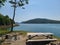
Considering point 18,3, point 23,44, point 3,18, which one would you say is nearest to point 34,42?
point 23,44

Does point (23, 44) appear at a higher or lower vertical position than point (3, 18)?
higher

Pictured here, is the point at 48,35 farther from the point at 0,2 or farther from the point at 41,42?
the point at 0,2

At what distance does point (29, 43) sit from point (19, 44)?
1.48 metres

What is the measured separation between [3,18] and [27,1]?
52086mm

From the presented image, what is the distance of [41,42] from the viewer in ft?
45.6

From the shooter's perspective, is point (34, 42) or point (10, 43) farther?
point (10, 43)

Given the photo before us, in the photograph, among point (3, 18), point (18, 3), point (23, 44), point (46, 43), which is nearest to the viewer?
point (46, 43)

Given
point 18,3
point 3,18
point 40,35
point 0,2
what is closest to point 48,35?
point 40,35

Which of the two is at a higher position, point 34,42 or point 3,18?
point 34,42

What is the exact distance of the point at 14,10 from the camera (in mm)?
36250

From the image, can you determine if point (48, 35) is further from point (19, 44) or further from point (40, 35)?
point (19, 44)

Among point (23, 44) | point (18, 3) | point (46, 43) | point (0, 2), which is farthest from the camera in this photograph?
point (18, 3)

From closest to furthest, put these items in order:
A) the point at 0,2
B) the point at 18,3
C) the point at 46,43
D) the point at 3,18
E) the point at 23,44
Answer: the point at 46,43
the point at 23,44
the point at 0,2
the point at 18,3
the point at 3,18

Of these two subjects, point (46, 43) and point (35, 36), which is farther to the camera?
point (35, 36)
